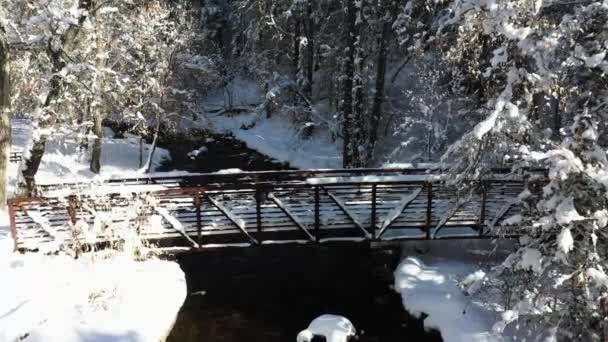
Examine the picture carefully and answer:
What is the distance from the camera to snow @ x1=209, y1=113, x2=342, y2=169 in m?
24.1

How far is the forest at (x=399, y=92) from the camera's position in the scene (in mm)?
6734

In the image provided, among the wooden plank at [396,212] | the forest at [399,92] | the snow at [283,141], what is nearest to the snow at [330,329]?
the wooden plank at [396,212]

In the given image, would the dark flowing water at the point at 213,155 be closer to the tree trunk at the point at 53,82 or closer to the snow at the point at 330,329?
the tree trunk at the point at 53,82

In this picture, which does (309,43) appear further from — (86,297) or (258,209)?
(86,297)

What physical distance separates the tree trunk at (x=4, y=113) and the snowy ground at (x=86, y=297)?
170 centimetres

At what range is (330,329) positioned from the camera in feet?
33.5

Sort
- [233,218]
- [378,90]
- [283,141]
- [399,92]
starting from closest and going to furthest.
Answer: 1. [233,218]
2. [378,90]
3. [399,92]
4. [283,141]

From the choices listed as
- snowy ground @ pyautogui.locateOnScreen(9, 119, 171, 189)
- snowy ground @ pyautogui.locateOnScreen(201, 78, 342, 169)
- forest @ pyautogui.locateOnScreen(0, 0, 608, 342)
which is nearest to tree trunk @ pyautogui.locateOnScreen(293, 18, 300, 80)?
forest @ pyautogui.locateOnScreen(0, 0, 608, 342)

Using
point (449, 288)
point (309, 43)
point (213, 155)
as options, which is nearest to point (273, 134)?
point (213, 155)

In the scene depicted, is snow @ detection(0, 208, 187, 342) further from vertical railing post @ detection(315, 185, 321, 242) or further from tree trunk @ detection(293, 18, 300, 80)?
tree trunk @ detection(293, 18, 300, 80)

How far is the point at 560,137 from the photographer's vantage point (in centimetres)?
838

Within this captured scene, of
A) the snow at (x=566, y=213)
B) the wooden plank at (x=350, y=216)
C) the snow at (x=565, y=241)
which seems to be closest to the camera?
the snow at (x=565, y=241)

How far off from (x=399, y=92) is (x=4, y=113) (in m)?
15.5

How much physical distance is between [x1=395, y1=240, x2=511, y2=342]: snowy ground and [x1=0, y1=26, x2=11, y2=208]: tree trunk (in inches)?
363
